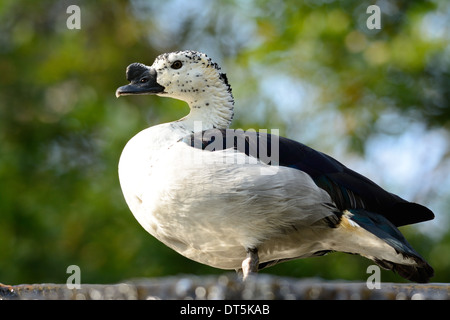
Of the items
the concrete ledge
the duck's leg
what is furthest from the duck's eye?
the concrete ledge

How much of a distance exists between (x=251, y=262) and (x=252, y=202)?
0.26 metres

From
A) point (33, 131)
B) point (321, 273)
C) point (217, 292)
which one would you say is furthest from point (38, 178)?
point (217, 292)

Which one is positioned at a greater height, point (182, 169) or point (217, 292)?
point (182, 169)

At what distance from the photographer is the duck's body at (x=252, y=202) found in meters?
2.98

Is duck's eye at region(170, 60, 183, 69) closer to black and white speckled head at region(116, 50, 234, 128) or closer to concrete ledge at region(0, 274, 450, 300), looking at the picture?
black and white speckled head at region(116, 50, 234, 128)

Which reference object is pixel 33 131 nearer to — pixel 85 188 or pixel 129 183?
pixel 85 188

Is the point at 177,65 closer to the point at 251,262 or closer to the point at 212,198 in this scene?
the point at 212,198

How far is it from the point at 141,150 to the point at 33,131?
464cm

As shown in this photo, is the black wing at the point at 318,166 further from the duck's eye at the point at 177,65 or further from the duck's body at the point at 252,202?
the duck's eye at the point at 177,65

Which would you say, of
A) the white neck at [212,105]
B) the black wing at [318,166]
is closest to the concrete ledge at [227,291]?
the black wing at [318,166]

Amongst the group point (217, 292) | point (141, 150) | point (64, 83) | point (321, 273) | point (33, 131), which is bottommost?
point (321, 273)

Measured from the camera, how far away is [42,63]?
26.0 ft

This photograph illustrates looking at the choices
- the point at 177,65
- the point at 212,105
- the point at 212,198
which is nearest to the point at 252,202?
the point at 212,198

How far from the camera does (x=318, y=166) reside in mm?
3203
